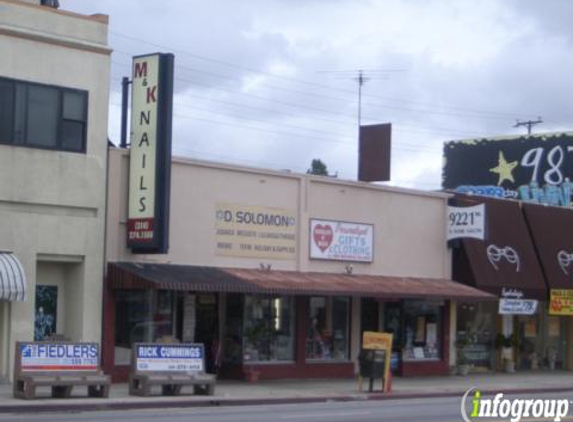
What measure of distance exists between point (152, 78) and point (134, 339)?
6605mm

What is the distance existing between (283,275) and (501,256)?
9600 mm

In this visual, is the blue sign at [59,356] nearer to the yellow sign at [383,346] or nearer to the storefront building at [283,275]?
the storefront building at [283,275]

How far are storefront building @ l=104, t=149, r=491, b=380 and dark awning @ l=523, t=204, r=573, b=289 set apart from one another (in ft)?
13.1

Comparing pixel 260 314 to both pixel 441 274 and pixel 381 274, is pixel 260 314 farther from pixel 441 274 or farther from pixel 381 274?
pixel 441 274

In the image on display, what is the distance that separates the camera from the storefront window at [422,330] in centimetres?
3644

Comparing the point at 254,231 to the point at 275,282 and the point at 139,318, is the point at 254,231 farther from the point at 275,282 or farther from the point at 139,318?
the point at 139,318

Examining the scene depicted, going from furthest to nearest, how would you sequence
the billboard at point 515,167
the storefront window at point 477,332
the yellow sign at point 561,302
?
the billboard at point 515,167, the yellow sign at point 561,302, the storefront window at point 477,332

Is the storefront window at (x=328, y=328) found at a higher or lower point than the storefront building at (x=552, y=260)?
lower

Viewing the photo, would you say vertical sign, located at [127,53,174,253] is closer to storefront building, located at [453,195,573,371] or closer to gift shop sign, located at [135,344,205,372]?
gift shop sign, located at [135,344,205,372]

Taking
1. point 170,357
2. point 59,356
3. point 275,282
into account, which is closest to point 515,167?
point 275,282

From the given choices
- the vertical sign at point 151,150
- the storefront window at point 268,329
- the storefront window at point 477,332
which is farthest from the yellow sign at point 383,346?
the storefront window at point 477,332

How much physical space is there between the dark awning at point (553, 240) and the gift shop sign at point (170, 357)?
16879mm

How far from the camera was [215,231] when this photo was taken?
1223 inches

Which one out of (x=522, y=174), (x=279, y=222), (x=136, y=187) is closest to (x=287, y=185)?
(x=279, y=222)
